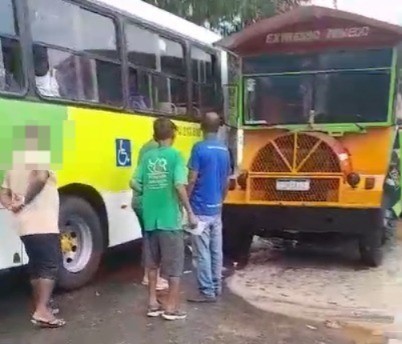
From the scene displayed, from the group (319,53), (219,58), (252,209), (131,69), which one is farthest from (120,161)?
(219,58)

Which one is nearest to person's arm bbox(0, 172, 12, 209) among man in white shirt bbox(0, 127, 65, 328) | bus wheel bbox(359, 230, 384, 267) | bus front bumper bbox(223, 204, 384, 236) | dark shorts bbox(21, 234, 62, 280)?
man in white shirt bbox(0, 127, 65, 328)

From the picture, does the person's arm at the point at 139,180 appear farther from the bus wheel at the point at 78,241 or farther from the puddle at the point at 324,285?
the puddle at the point at 324,285

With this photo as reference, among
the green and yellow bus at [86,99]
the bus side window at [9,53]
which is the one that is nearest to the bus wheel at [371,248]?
the green and yellow bus at [86,99]

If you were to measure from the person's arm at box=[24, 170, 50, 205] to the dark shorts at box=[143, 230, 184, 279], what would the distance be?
40.8 inches

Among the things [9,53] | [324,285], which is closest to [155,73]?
[9,53]

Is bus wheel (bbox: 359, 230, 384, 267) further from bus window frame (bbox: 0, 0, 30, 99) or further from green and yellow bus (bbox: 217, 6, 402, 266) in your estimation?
A: bus window frame (bbox: 0, 0, 30, 99)

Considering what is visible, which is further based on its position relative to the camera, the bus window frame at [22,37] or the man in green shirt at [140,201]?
the man in green shirt at [140,201]

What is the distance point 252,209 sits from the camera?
339 inches

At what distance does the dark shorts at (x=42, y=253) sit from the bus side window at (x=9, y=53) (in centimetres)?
135

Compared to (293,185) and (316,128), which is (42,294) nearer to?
(293,185)

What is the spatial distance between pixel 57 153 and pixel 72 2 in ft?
6.48

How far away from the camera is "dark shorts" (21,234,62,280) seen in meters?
5.78

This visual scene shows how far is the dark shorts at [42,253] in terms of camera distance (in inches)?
228

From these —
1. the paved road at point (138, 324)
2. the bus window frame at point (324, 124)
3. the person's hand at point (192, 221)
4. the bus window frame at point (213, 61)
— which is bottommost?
the paved road at point (138, 324)
